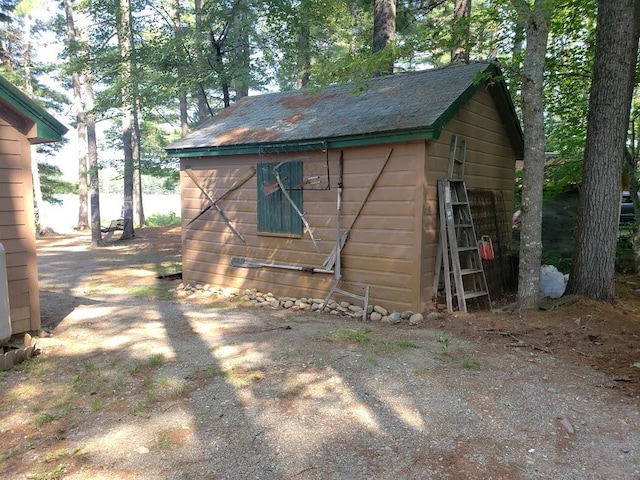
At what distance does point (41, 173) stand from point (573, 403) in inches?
1105

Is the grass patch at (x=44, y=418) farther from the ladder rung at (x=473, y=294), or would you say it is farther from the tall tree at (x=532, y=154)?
the tall tree at (x=532, y=154)

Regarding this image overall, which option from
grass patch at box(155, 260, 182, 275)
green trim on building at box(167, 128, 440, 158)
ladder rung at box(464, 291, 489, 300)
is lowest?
grass patch at box(155, 260, 182, 275)

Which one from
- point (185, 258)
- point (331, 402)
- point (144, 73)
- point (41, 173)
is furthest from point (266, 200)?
point (41, 173)

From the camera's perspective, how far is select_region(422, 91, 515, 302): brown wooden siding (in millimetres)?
6727

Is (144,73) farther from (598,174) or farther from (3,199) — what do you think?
(598,174)

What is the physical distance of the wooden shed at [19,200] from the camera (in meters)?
5.30

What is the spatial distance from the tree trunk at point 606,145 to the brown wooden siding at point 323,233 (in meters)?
2.48

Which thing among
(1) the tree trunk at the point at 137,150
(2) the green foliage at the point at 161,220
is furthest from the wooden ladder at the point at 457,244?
(2) the green foliage at the point at 161,220

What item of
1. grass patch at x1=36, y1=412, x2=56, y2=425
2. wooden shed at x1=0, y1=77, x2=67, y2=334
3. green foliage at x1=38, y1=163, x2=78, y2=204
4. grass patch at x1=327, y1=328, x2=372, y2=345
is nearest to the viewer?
grass patch at x1=36, y1=412, x2=56, y2=425

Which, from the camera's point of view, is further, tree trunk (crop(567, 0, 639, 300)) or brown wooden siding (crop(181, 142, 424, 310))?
brown wooden siding (crop(181, 142, 424, 310))

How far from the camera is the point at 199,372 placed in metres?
4.50

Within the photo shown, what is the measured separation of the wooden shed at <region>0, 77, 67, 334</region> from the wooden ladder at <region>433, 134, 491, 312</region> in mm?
5348

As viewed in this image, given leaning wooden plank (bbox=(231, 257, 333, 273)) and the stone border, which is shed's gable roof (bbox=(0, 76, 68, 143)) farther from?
the stone border

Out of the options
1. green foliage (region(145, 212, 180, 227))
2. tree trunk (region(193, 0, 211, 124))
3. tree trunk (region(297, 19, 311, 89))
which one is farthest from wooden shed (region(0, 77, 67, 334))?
green foliage (region(145, 212, 180, 227))
